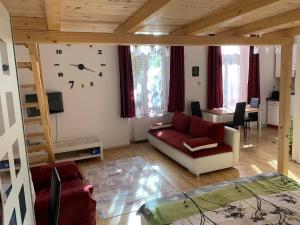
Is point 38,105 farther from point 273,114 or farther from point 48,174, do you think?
point 273,114

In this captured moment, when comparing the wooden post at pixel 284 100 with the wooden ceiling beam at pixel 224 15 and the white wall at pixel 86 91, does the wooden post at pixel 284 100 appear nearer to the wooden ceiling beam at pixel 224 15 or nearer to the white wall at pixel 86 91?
the wooden ceiling beam at pixel 224 15

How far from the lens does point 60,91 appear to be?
4.99 m

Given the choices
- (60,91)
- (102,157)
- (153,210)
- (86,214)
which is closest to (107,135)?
(102,157)

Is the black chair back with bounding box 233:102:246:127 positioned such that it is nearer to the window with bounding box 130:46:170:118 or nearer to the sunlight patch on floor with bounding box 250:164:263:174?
the sunlight patch on floor with bounding box 250:164:263:174

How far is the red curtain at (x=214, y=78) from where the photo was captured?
6.11 meters

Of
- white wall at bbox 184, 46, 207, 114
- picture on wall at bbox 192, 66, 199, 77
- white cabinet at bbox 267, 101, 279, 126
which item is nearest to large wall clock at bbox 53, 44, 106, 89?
white wall at bbox 184, 46, 207, 114

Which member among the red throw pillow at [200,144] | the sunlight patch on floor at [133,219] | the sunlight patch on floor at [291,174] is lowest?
the sunlight patch on floor at [133,219]

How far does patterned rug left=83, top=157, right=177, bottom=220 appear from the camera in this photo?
318cm

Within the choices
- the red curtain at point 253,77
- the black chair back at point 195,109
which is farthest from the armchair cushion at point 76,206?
the red curtain at point 253,77

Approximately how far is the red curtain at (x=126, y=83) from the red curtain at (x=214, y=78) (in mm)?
2096

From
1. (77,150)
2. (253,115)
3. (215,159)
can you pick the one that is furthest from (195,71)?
(77,150)

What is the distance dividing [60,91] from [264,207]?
422 centimetres

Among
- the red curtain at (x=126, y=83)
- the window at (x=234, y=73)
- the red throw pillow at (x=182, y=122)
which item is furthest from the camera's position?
the window at (x=234, y=73)

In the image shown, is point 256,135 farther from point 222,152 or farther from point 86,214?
point 86,214
